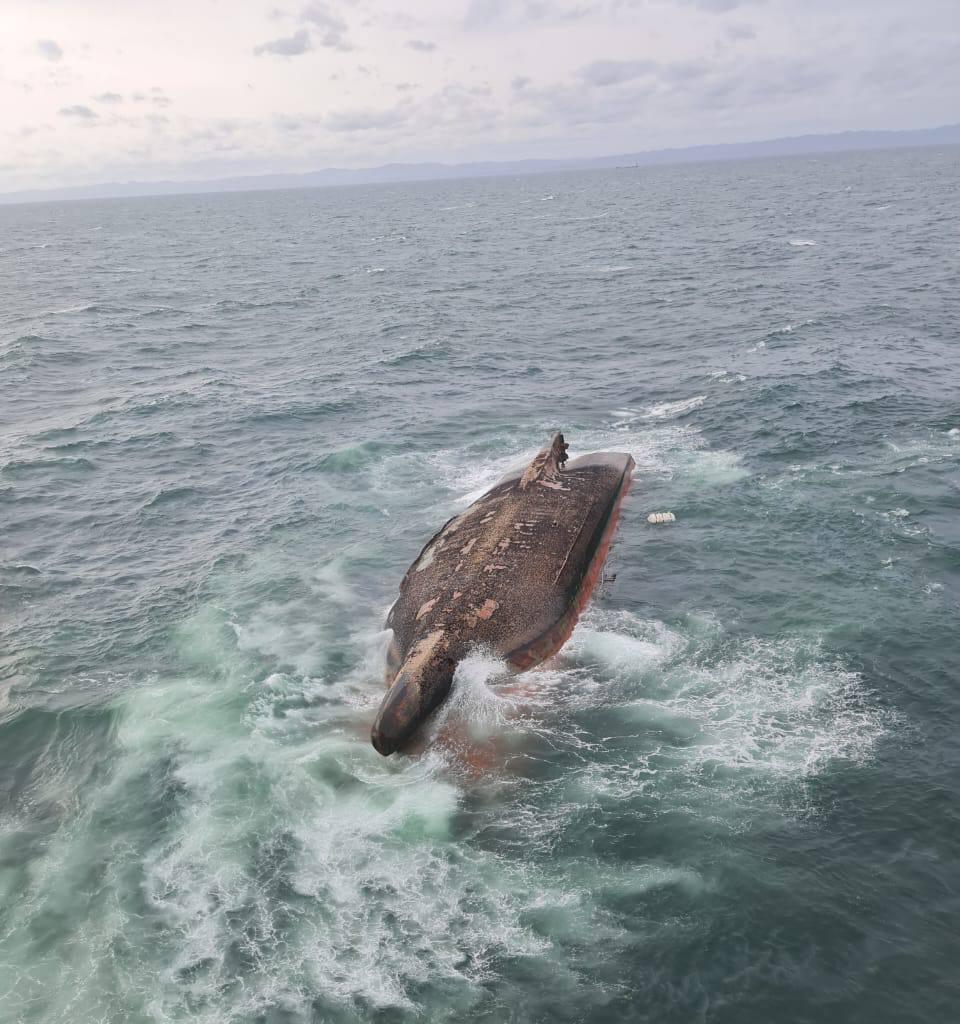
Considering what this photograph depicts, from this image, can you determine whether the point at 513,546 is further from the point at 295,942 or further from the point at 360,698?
the point at 295,942

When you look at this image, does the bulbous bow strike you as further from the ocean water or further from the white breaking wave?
the white breaking wave

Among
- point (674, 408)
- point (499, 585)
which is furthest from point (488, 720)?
point (674, 408)

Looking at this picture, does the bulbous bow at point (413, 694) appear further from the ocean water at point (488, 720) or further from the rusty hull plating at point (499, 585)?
the ocean water at point (488, 720)

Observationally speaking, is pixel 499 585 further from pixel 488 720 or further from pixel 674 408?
pixel 674 408

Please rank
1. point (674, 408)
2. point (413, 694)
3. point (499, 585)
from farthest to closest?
point (674, 408) < point (499, 585) < point (413, 694)

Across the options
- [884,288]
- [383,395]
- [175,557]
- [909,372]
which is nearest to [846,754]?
[175,557]

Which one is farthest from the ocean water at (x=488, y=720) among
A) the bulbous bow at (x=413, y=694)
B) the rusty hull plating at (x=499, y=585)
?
the rusty hull plating at (x=499, y=585)
